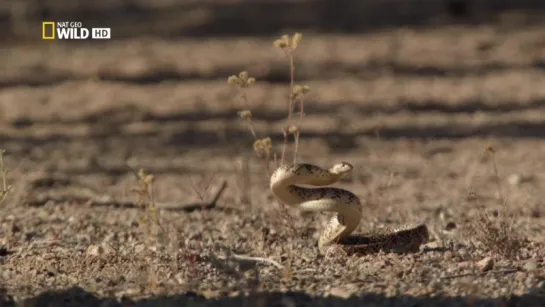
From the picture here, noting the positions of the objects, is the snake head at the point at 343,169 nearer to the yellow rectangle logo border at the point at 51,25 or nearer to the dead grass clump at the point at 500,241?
the dead grass clump at the point at 500,241

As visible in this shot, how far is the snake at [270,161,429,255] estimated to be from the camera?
18.2ft

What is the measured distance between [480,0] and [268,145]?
11.4m

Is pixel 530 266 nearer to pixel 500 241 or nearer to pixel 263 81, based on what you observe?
pixel 500 241

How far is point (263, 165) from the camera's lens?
30.1ft

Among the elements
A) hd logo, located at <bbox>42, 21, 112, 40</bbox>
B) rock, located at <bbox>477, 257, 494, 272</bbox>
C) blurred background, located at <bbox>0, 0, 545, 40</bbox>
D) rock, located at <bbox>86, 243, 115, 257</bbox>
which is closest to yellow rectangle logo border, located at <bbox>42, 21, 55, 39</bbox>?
hd logo, located at <bbox>42, 21, 112, 40</bbox>

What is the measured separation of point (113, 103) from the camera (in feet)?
37.6

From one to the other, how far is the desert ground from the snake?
88mm

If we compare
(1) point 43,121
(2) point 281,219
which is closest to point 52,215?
(2) point 281,219

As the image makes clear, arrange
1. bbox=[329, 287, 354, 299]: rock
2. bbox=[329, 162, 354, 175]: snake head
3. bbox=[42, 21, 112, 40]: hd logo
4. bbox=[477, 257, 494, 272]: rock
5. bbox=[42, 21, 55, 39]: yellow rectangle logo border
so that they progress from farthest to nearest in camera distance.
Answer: bbox=[42, 21, 55, 39]: yellow rectangle logo border → bbox=[42, 21, 112, 40]: hd logo → bbox=[329, 162, 354, 175]: snake head → bbox=[477, 257, 494, 272]: rock → bbox=[329, 287, 354, 299]: rock

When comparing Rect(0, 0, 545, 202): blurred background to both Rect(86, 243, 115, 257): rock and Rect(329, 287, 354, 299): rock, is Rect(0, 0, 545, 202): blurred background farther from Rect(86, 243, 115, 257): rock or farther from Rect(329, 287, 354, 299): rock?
Rect(329, 287, 354, 299): rock

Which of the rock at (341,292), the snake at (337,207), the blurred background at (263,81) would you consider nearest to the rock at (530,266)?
the snake at (337,207)

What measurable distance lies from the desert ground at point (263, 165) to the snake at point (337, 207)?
0.29 ft

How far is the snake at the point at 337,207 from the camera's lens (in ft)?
18.2

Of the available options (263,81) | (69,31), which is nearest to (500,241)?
(263,81)
